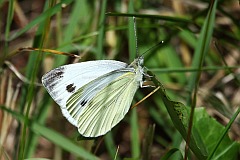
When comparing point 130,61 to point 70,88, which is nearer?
point 70,88

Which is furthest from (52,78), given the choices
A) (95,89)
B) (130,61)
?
(130,61)

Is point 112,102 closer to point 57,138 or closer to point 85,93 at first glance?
point 85,93

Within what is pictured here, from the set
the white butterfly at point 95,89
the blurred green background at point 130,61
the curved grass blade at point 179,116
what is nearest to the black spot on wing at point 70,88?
the white butterfly at point 95,89

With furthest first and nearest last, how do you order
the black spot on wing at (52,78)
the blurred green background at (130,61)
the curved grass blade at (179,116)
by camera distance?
the blurred green background at (130,61) < the black spot on wing at (52,78) < the curved grass blade at (179,116)

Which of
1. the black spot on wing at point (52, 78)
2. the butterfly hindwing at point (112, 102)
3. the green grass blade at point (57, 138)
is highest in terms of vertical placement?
the black spot on wing at point (52, 78)

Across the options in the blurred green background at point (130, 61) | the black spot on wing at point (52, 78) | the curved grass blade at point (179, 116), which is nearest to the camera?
the curved grass blade at point (179, 116)

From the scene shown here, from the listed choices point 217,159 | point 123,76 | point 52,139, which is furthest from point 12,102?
point 217,159

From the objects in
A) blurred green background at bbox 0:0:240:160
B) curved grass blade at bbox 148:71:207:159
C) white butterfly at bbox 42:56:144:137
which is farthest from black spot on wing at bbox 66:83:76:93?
curved grass blade at bbox 148:71:207:159

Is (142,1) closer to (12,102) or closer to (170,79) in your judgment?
(170,79)

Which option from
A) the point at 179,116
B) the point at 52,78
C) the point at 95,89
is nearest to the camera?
the point at 179,116

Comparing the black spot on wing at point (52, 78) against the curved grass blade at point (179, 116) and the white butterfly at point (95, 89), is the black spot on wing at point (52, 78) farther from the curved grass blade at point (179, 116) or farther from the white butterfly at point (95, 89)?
the curved grass blade at point (179, 116)
